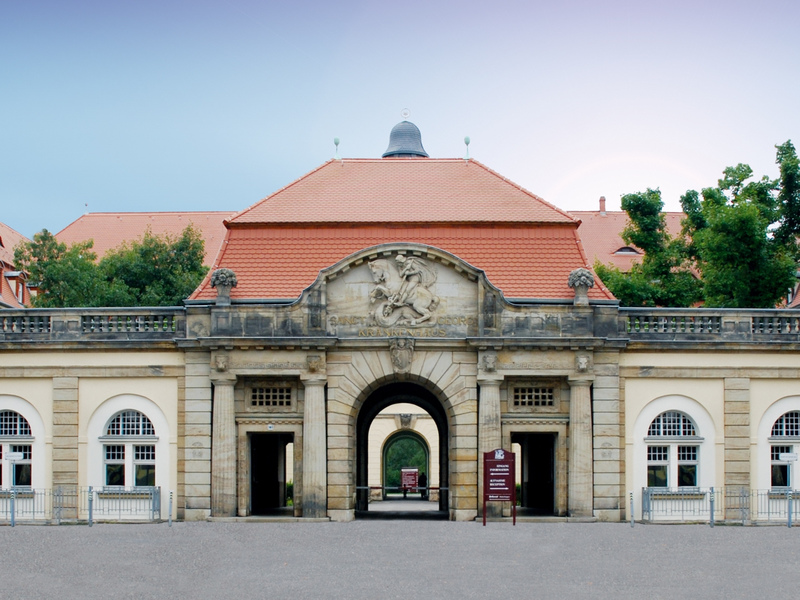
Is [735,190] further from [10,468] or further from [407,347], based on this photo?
[10,468]

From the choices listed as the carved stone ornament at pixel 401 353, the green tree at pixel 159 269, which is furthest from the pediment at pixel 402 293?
the green tree at pixel 159 269

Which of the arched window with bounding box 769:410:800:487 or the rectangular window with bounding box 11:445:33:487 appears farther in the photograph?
the rectangular window with bounding box 11:445:33:487

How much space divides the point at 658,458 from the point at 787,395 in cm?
432

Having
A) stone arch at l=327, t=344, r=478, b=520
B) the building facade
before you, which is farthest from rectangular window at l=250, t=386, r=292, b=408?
stone arch at l=327, t=344, r=478, b=520

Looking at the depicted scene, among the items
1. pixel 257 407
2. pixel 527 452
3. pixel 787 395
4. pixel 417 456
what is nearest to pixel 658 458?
pixel 787 395

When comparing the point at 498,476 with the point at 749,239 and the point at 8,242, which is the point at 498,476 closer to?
the point at 749,239

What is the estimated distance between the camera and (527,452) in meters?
41.5

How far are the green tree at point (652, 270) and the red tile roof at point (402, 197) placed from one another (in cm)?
1255

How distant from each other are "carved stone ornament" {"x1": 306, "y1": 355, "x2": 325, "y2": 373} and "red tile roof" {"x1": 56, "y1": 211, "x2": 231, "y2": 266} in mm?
34450

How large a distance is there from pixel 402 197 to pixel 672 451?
1150 centimetres

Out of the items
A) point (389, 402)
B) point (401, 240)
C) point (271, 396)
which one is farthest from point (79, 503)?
point (401, 240)

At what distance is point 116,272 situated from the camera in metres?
55.2

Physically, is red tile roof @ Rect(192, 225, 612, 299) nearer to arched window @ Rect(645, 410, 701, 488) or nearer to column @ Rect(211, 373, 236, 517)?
column @ Rect(211, 373, 236, 517)

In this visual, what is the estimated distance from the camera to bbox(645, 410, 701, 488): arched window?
35188 mm
